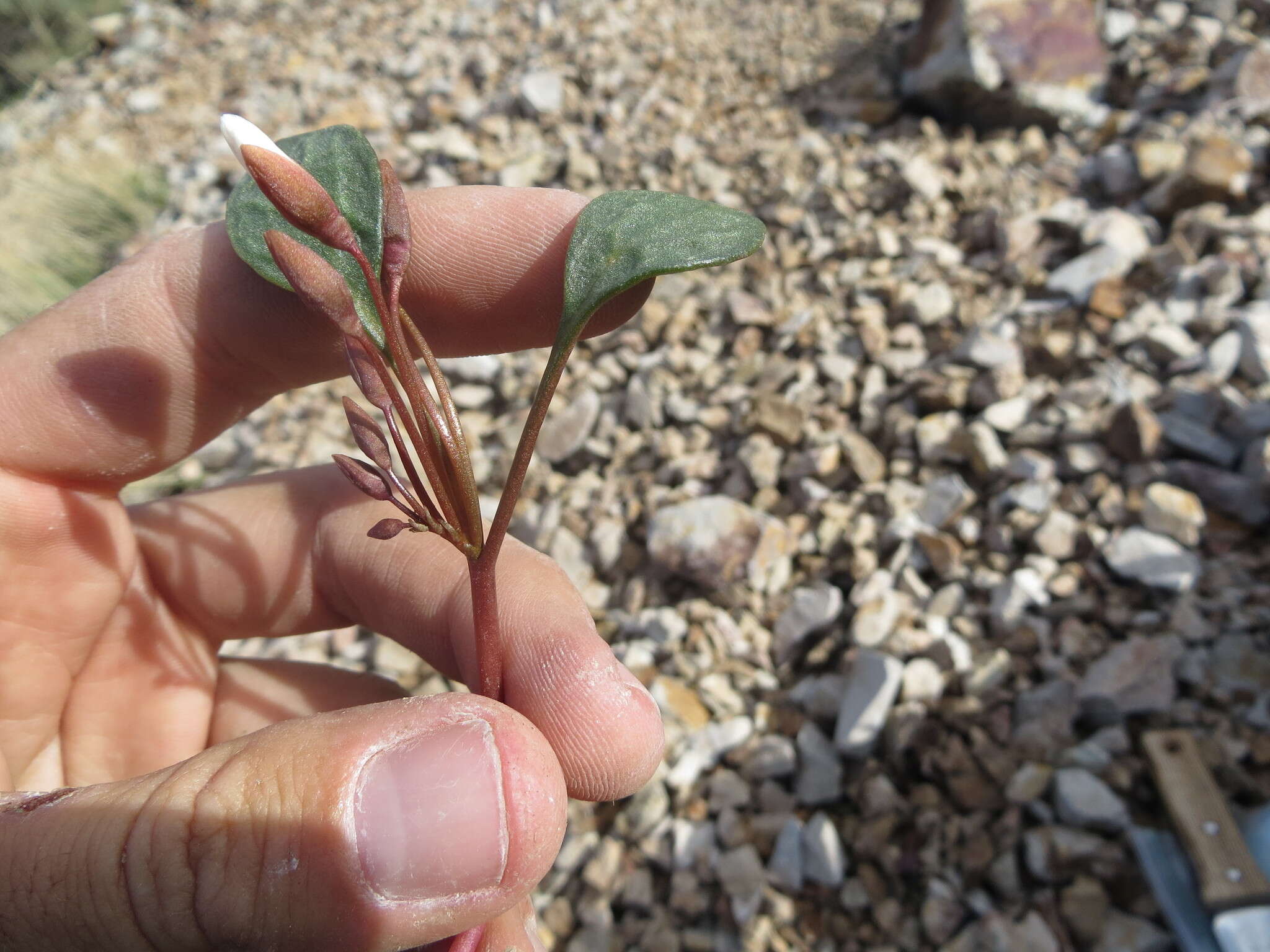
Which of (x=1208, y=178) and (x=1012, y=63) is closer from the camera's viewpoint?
(x=1208, y=178)

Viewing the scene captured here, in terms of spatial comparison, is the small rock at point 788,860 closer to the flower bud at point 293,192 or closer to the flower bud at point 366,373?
the flower bud at point 366,373

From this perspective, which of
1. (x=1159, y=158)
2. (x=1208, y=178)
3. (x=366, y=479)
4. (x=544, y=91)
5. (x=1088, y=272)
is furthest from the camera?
(x=544, y=91)

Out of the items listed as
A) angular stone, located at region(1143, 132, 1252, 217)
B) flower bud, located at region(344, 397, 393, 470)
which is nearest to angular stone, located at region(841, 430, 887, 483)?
angular stone, located at region(1143, 132, 1252, 217)

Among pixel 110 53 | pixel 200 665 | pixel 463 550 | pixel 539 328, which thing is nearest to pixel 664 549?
pixel 539 328

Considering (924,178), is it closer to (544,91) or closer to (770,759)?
(544,91)

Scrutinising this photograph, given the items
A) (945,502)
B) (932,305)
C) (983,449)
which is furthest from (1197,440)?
(932,305)

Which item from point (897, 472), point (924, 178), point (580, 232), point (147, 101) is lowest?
point (897, 472)

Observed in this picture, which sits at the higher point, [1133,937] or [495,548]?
[495,548]

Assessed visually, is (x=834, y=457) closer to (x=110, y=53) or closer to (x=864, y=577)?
(x=864, y=577)
